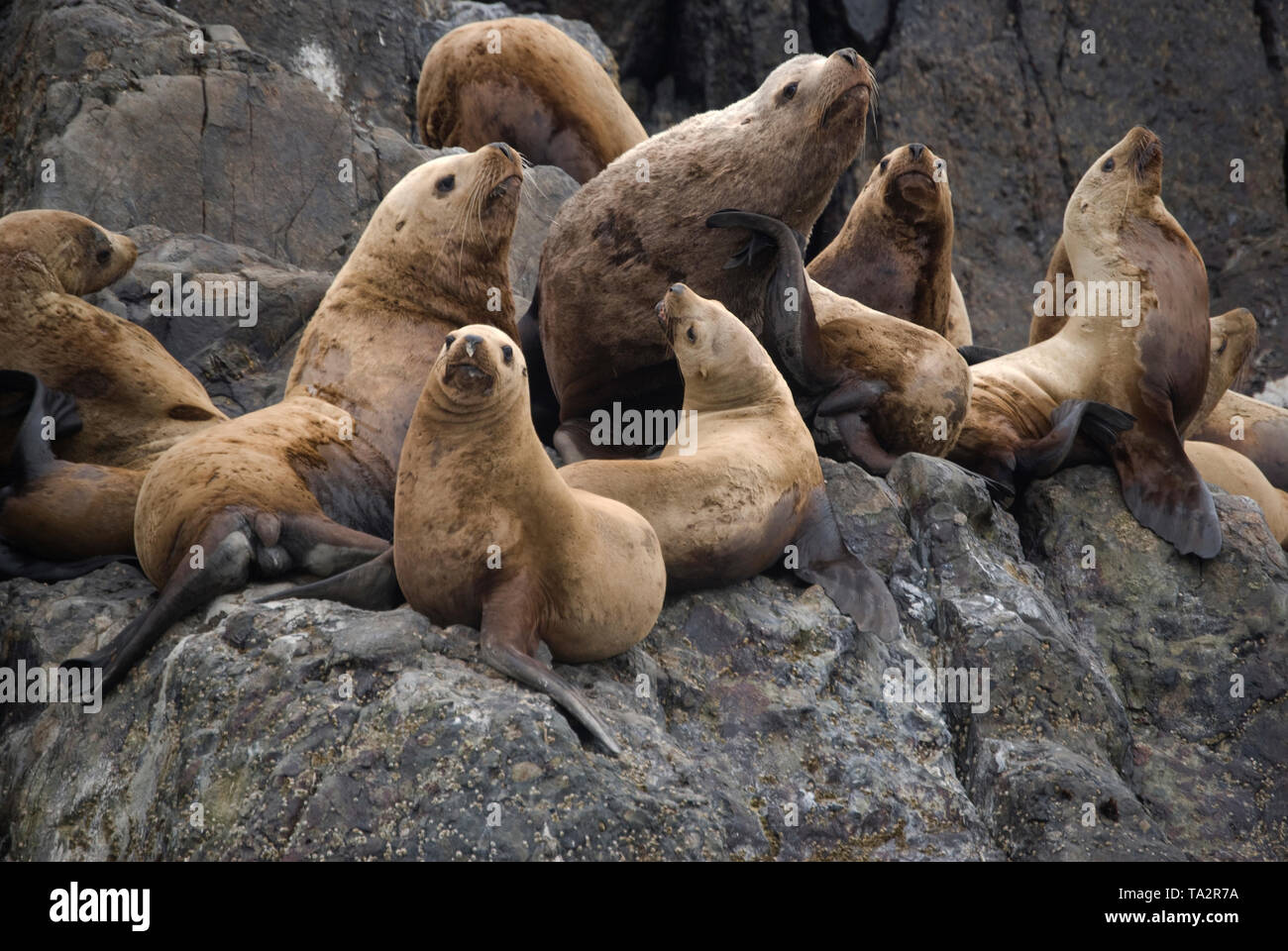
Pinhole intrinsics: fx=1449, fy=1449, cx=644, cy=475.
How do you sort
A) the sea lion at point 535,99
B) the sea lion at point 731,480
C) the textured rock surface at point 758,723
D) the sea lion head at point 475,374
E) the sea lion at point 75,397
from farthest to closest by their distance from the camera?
the sea lion at point 535,99
the sea lion at point 75,397
the sea lion at point 731,480
the sea lion head at point 475,374
the textured rock surface at point 758,723

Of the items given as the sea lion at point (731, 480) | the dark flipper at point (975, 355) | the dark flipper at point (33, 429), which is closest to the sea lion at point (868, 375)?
the sea lion at point (731, 480)

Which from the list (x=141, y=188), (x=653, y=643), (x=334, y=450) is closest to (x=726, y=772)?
(x=653, y=643)

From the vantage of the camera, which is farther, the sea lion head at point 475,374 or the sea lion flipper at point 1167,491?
the sea lion flipper at point 1167,491

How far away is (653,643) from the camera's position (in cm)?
432

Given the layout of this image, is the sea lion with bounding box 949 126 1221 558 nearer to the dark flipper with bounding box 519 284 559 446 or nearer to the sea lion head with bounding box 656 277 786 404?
the sea lion head with bounding box 656 277 786 404

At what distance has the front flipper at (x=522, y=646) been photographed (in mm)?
3531

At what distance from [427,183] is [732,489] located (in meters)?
2.00

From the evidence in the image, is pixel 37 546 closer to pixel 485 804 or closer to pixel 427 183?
pixel 427 183

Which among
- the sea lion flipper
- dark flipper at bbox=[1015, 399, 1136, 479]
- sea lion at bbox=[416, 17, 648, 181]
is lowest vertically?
the sea lion flipper

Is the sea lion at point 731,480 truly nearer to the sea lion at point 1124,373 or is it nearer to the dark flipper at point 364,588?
the dark flipper at point 364,588

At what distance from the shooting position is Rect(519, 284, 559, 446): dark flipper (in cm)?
624

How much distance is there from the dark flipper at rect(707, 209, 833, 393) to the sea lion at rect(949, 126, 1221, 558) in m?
0.88

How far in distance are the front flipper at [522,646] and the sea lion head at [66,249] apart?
3.16 m

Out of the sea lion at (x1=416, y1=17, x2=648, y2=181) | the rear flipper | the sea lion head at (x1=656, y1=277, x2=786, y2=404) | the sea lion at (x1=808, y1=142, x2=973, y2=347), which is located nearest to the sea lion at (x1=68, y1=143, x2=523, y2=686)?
the rear flipper
